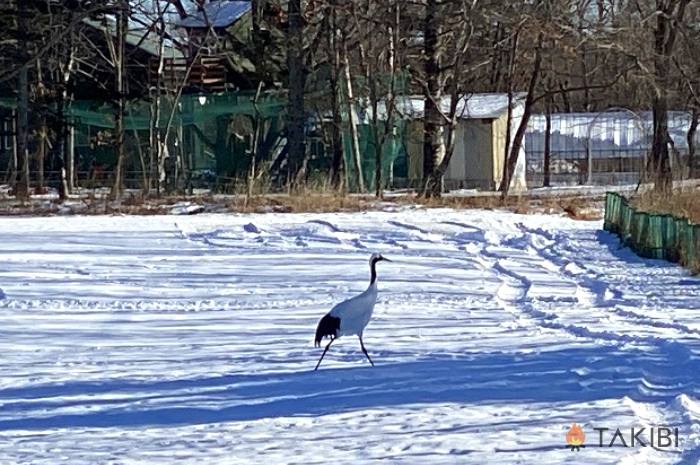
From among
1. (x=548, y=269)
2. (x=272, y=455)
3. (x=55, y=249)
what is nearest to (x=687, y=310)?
(x=548, y=269)

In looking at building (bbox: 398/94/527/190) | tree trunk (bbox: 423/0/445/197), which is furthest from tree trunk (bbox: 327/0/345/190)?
building (bbox: 398/94/527/190)

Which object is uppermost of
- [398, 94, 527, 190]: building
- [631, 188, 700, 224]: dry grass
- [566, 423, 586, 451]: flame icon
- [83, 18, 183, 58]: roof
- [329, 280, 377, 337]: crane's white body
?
[83, 18, 183, 58]: roof

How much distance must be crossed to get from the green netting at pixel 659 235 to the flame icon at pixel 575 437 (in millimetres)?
9107

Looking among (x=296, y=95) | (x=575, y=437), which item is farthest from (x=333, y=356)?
(x=296, y=95)

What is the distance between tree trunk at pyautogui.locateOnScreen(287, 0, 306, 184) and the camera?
3275cm

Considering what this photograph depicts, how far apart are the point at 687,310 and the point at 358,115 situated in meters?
27.6

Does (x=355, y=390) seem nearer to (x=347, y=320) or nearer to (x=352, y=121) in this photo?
(x=347, y=320)

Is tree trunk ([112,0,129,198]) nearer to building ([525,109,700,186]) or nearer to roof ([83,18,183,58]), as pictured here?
roof ([83,18,183,58])

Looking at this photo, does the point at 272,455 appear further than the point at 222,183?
No

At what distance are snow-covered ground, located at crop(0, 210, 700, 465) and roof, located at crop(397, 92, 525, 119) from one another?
19.7m

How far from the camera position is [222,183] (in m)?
38.2

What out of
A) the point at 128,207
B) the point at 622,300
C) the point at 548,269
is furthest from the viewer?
the point at 128,207

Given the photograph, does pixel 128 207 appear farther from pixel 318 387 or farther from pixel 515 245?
pixel 318 387

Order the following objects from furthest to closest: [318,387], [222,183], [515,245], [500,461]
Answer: [222,183] → [515,245] → [318,387] → [500,461]
